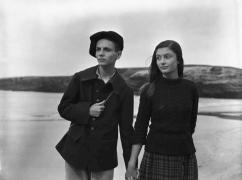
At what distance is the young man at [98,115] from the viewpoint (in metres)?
1.48

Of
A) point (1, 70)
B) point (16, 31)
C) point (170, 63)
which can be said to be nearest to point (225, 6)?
point (170, 63)

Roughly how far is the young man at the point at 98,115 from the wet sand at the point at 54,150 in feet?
2.44

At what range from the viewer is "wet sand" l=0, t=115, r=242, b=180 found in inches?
87.3

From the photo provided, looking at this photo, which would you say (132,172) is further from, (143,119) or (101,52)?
(101,52)

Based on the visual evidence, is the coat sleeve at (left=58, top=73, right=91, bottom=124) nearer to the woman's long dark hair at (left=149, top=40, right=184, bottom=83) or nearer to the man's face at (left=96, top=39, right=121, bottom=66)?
the man's face at (left=96, top=39, right=121, bottom=66)

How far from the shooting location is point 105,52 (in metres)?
1.50

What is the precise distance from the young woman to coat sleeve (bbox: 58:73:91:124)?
0.24 metres

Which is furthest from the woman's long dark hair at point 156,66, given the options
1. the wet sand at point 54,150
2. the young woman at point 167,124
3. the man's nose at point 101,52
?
the wet sand at point 54,150

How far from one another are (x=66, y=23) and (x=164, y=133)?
1197 millimetres

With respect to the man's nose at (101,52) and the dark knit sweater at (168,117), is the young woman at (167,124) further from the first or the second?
the man's nose at (101,52)

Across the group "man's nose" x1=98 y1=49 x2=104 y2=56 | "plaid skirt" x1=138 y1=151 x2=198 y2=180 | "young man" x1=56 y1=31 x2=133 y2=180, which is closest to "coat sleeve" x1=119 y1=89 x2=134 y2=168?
"young man" x1=56 y1=31 x2=133 y2=180

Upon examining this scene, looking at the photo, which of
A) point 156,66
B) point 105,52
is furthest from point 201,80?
point 105,52

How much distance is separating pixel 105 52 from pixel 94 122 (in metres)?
0.31

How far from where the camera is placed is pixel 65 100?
60.4 inches
